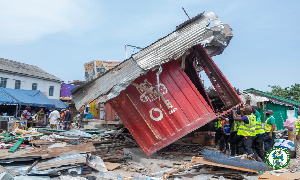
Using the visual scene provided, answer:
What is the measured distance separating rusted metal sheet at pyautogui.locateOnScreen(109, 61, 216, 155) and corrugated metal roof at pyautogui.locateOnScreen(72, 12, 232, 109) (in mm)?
608

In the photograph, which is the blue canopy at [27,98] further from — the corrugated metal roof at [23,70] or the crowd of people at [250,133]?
the crowd of people at [250,133]

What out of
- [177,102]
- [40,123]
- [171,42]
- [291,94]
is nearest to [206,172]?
[177,102]

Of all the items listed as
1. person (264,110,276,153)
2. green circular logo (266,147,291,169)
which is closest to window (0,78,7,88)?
person (264,110,276,153)

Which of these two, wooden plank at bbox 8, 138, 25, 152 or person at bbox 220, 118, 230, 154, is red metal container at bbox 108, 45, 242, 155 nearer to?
person at bbox 220, 118, 230, 154

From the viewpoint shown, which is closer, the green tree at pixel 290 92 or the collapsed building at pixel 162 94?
the collapsed building at pixel 162 94

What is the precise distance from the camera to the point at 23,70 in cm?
3058

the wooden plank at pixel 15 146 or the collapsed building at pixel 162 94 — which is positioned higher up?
the collapsed building at pixel 162 94

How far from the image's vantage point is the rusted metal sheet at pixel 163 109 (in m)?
6.89

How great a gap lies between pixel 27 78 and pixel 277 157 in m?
30.6

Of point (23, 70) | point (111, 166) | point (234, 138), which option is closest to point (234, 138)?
point (234, 138)

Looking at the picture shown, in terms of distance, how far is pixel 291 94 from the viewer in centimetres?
2811

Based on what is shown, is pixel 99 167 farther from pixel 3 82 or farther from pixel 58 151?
pixel 3 82

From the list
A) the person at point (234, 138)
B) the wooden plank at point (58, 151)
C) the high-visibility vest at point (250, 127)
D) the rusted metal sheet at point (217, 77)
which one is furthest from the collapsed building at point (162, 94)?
the wooden plank at point (58, 151)

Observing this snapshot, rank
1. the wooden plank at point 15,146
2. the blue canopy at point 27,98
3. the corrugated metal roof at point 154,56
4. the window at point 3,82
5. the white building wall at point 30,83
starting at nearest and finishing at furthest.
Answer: the corrugated metal roof at point 154,56 < the wooden plank at point 15,146 < the blue canopy at point 27,98 < the window at point 3,82 < the white building wall at point 30,83
